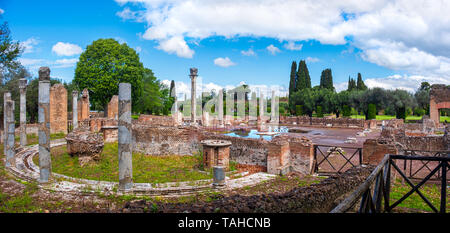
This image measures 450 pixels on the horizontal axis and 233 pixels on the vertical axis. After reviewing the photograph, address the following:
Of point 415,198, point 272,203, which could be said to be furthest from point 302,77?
point 272,203

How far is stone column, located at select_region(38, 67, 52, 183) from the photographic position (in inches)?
351

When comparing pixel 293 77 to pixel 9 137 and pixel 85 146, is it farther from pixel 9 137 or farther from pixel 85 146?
pixel 9 137

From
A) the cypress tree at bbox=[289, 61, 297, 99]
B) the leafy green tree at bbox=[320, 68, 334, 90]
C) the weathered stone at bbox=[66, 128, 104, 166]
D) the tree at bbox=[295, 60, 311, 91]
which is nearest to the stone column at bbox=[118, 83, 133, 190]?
the weathered stone at bbox=[66, 128, 104, 166]

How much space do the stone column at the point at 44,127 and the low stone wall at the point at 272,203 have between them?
578 cm

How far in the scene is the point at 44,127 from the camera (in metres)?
9.22

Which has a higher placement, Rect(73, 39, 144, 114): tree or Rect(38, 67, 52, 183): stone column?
Rect(73, 39, 144, 114): tree

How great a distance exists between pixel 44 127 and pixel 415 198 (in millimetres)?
11003

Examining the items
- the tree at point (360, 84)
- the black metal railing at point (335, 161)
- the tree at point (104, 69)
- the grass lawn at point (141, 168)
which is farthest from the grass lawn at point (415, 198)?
the tree at point (360, 84)

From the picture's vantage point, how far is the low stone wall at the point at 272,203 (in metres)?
4.37

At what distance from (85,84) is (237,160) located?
24.9 meters

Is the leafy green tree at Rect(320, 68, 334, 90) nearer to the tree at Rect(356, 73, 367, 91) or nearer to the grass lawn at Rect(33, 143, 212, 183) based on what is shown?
the tree at Rect(356, 73, 367, 91)

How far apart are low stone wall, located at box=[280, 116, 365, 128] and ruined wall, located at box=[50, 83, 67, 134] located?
24.7 metres

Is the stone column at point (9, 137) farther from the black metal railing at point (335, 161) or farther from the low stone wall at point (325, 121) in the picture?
the low stone wall at point (325, 121)
